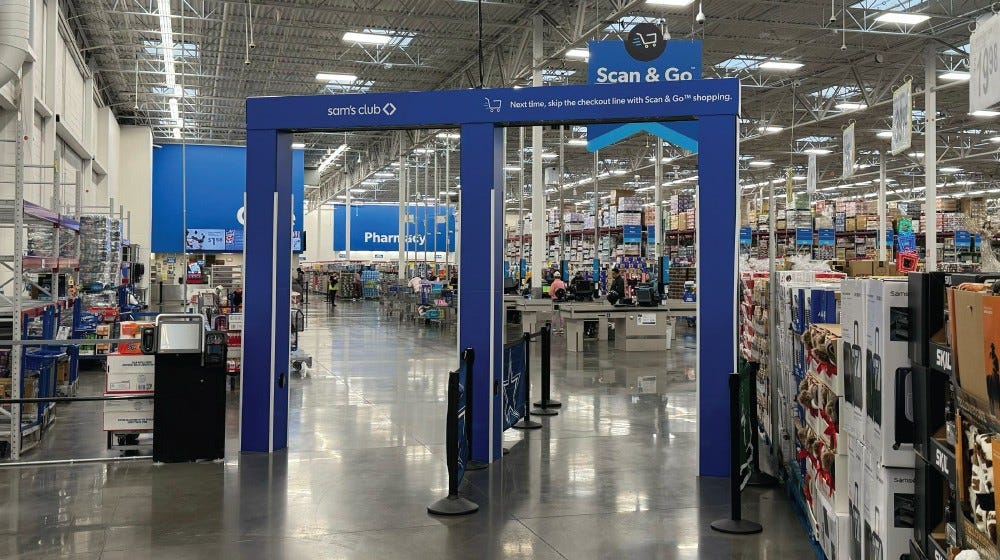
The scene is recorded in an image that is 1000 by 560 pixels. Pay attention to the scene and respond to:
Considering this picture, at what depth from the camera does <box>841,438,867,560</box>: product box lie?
3630 mm

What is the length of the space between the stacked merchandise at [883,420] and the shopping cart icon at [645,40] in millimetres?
4200

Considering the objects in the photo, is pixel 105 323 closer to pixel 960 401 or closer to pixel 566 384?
pixel 566 384

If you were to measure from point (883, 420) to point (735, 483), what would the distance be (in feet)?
6.34

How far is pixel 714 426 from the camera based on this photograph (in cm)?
622

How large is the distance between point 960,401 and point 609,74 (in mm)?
5230

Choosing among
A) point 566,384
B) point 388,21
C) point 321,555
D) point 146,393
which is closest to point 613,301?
point 566,384

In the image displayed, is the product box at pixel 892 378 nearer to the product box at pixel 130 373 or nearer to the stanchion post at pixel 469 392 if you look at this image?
the stanchion post at pixel 469 392

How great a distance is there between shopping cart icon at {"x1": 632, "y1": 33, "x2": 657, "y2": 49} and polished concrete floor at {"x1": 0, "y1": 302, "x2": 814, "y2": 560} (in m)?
3.54

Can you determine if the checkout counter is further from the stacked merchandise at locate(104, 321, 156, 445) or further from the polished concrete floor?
the stacked merchandise at locate(104, 321, 156, 445)

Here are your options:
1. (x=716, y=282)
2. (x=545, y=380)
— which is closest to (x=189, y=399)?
(x=545, y=380)

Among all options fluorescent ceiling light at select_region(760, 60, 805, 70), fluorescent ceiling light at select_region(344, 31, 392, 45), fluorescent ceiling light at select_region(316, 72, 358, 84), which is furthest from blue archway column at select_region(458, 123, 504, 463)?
fluorescent ceiling light at select_region(316, 72, 358, 84)

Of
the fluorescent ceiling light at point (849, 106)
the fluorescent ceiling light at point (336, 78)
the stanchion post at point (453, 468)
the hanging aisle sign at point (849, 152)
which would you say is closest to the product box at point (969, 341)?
the stanchion post at point (453, 468)

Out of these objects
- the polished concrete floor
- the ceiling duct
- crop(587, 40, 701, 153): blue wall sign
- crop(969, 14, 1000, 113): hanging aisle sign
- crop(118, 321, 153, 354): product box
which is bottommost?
the polished concrete floor

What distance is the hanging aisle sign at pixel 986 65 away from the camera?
2676mm
